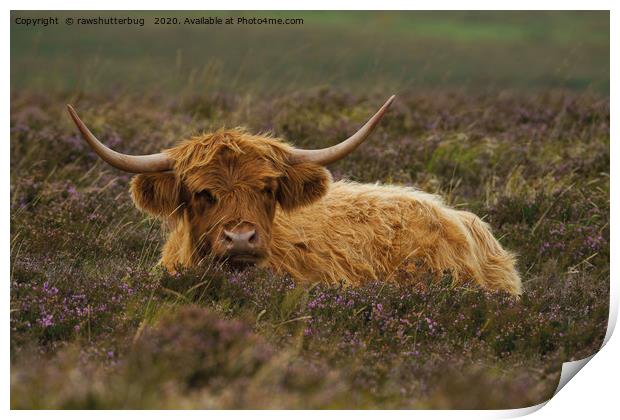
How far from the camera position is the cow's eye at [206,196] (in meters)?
5.54

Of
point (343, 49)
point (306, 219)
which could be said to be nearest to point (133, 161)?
point (306, 219)

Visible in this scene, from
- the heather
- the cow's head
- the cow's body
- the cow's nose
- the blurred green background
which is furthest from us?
the cow's body

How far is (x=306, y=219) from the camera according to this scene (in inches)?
251

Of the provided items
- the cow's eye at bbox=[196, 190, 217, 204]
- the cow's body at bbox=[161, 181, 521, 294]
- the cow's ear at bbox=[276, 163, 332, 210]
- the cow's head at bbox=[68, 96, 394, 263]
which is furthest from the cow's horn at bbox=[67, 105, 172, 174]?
the cow's ear at bbox=[276, 163, 332, 210]

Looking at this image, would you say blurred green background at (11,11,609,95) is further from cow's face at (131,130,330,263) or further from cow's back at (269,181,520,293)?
cow's back at (269,181,520,293)

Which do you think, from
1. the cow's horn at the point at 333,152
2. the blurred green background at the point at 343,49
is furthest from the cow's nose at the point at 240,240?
the blurred green background at the point at 343,49

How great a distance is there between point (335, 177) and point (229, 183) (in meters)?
2.85

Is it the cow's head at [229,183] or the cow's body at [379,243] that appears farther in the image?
the cow's body at [379,243]

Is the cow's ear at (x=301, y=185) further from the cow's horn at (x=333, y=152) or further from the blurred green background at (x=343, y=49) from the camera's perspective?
the blurred green background at (x=343, y=49)

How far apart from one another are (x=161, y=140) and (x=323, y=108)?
6.03 feet

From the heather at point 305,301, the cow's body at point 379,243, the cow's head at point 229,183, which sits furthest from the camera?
the cow's body at point 379,243

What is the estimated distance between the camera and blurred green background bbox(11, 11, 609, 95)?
5730 millimetres

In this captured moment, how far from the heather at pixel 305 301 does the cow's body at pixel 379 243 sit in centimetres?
31
